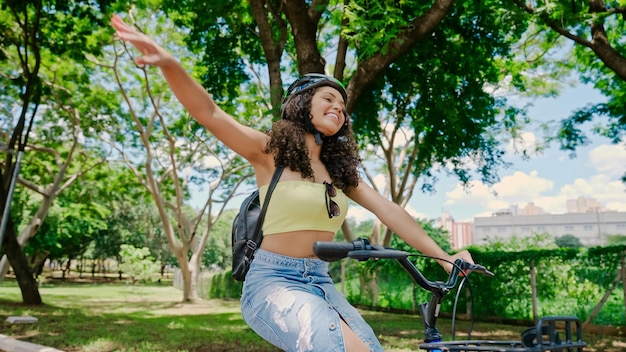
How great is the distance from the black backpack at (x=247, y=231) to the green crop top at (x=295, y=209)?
0.08 ft

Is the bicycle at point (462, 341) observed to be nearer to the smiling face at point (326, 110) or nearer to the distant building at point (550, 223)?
the smiling face at point (326, 110)

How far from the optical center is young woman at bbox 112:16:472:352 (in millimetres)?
1819

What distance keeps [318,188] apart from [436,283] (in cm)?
60

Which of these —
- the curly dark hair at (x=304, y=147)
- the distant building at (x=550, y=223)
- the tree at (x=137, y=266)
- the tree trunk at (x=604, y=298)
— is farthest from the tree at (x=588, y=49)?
the distant building at (x=550, y=223)

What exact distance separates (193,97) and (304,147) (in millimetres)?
526

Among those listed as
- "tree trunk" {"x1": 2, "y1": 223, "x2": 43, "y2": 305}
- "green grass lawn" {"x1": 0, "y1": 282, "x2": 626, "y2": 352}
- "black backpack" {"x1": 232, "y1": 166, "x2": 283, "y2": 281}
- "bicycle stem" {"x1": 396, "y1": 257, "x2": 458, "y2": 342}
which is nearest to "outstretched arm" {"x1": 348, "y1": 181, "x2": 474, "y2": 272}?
"bicycle stem" {"x1": 396, "y1": 257, "x2": 458, "y2": 342}

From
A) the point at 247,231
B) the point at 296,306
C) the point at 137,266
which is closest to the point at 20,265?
the point at 137,266

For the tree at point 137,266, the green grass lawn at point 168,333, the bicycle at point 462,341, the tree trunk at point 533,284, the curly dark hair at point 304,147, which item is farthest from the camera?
the tree at point 137,266

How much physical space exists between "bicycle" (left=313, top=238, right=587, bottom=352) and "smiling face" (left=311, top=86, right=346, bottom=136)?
758mm

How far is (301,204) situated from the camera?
208cm

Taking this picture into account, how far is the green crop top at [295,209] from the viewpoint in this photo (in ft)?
6.81

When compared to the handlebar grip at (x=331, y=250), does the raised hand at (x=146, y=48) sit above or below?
above

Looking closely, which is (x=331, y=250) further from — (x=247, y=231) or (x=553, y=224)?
(x=553, y=224)

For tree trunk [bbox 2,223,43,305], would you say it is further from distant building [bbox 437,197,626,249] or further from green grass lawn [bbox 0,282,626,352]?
distant building [bbox 437,197,626,249]
